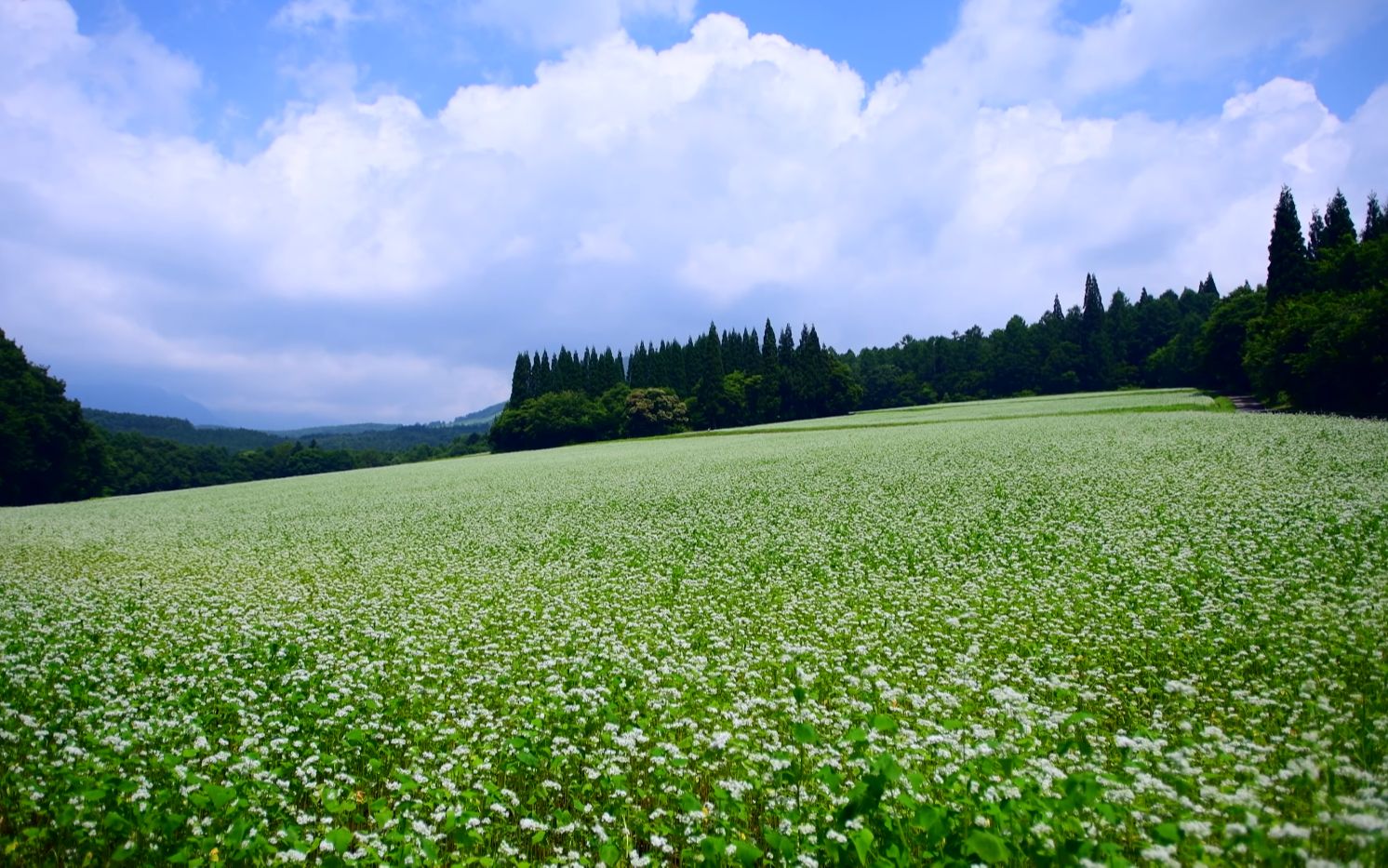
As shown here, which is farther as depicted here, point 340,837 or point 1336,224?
point 1336,224

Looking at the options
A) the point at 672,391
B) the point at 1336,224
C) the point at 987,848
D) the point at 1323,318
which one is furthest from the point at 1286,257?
the point at 987,848

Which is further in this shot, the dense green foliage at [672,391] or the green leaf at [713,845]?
the dense green foliage at [672,391]

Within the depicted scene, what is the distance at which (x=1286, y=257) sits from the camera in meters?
61.6

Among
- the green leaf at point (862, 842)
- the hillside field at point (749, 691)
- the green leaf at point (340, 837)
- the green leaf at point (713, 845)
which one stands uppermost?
the green leaf at point (340, 837)

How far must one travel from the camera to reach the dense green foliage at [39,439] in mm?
60000

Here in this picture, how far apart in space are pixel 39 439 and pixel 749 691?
82749mm

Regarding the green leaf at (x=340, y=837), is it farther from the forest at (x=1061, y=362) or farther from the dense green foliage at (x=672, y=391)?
the dense green foliage at (x=672, y=391)

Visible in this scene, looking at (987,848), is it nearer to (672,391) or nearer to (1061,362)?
(672,391)

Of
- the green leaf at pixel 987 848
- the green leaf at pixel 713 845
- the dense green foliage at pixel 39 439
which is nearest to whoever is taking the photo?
the green leaf at pixel 987 848

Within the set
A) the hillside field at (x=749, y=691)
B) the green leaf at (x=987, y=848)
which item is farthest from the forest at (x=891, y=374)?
the green leaf at (x=987, y=848)

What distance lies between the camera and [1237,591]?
10305mm

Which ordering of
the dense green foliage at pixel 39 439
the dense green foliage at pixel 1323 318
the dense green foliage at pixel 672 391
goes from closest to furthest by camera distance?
the dense green foliage at pixel 1323 318, the dense green foliage at pixel 39 439, the dense green foliage at pixel 672 391

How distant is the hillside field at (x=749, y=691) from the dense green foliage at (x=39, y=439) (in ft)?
193

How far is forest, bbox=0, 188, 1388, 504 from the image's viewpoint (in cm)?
4691
